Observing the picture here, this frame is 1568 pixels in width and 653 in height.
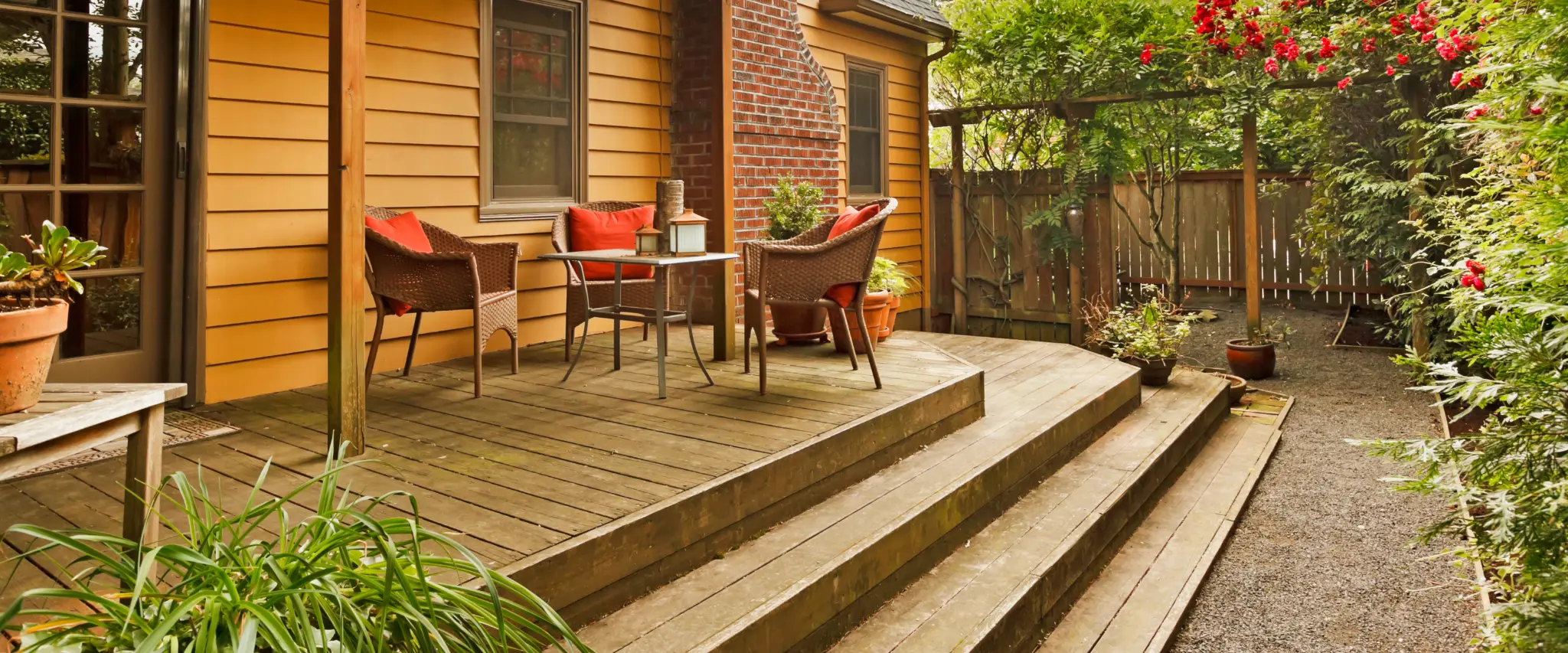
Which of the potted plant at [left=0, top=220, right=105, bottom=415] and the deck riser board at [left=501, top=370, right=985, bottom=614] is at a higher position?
the potted plant at [left=0, top=220, right=105, bottom=415]

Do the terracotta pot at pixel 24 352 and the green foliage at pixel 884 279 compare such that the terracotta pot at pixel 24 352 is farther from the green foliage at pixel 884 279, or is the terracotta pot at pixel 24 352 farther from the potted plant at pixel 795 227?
the green foliage at pixel 884 279

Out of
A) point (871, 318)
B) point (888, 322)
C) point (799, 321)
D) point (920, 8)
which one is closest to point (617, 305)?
point (799, 321)

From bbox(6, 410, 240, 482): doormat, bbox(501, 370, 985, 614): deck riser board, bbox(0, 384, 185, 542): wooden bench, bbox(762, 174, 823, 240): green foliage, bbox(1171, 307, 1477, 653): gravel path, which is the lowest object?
bbox(1171, 307, 1477, 653): gravel path

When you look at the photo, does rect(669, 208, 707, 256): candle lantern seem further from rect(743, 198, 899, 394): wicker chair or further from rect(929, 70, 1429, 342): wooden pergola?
rect(929, 70, 1429, 342): wooden pergola

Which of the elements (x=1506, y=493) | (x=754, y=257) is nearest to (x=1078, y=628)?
(x=1506, y=493)

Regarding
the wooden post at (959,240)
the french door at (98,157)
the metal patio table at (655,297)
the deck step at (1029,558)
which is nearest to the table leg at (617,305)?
the metal patio table at (655,297)

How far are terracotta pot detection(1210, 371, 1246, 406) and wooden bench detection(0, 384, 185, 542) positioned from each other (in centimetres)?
566

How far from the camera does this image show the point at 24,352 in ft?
6.29

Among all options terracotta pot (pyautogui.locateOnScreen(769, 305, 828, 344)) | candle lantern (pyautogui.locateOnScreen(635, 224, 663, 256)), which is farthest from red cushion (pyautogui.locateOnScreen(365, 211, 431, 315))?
terracotta pot (pyautogui.locateOnScreen(769, 305, 828, 344))

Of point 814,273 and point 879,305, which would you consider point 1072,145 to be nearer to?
point 879,305

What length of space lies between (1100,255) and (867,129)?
7.01 feet

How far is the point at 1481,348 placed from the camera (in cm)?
224

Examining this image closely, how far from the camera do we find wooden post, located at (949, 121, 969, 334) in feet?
28.2

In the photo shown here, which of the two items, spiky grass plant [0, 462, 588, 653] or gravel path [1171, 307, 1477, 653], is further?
gravel path [1171, 307, 1477, 653]
